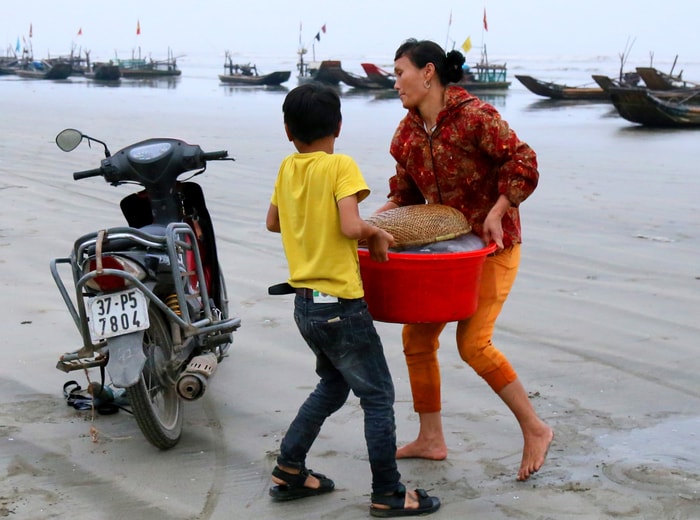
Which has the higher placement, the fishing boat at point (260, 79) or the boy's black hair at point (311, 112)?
the boy's black hair at point (311, 112)

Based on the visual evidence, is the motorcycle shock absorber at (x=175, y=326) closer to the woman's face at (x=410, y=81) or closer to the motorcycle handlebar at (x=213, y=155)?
the motorcycle handlebar at (x=213, y=155)

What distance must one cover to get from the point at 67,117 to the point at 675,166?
14.7 m

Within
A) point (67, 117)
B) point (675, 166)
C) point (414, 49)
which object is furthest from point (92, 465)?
point (67, 117)

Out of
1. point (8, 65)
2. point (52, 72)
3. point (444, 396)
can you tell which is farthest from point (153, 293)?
point (8, 65)

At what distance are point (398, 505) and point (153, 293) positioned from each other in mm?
1224

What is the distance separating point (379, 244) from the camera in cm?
298

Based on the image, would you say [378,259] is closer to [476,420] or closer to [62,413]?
[476,420]

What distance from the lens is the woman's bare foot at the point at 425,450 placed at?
3.58 m

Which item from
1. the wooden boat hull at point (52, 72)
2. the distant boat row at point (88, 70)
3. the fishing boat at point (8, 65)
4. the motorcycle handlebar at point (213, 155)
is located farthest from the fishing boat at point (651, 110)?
the fishing boat at point (8, 65)

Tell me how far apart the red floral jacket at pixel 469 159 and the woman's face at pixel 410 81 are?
0.29 feet

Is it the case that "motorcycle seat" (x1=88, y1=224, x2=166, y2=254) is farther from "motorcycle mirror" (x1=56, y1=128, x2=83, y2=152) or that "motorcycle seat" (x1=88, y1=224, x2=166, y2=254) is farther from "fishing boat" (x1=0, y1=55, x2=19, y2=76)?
"fishing boat" (x1=0, y1=55, x2=19, y2=76)

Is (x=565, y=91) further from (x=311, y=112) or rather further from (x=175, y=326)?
(x=311, y=112)

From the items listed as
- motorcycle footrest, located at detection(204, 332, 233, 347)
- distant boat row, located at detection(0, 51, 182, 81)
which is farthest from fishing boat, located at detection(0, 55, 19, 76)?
motorcycle footrest, located at detection(204, 332, 233, 347)

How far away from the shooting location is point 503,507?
3154 mm
